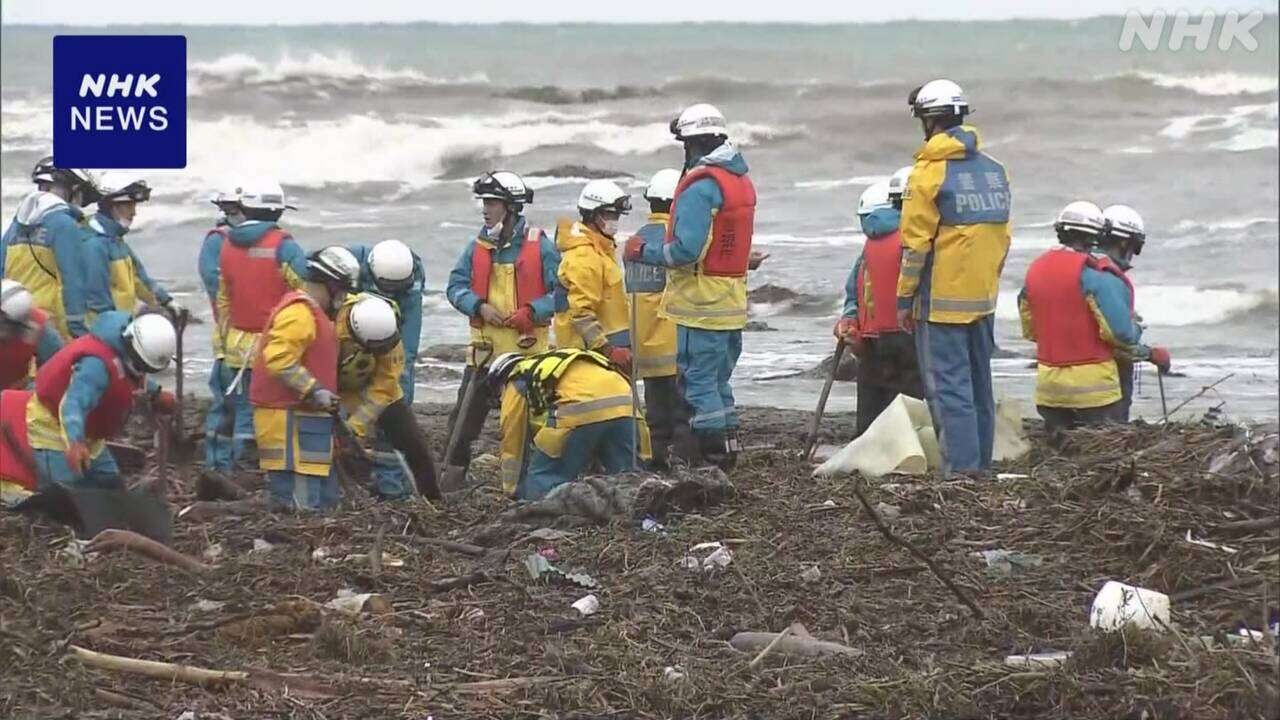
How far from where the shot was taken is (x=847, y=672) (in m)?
6.88

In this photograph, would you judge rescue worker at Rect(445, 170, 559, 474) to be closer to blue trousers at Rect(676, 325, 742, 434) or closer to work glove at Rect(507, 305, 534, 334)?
work glove at Rect(507, 305, 534, 334)

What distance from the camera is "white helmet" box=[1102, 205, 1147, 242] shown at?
11414 millimetres

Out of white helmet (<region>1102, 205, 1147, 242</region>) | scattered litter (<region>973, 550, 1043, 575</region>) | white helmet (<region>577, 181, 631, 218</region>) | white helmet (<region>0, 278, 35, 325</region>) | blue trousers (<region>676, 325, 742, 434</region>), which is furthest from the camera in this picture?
white helmet (<region>577, 181, 631, 218</region>)

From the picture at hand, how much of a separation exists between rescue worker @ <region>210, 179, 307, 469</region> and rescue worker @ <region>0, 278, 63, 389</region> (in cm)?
138

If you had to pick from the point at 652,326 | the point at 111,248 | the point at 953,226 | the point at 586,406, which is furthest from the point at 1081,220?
the point at 111,248

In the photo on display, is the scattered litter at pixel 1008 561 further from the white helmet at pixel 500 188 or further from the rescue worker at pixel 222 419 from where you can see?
the rescue worker at pixel 222 419

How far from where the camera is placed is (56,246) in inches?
492

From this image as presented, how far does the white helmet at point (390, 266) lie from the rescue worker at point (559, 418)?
154cm

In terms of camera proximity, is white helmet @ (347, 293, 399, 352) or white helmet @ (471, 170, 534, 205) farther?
white helmet @ (471, 170, 534, 205)

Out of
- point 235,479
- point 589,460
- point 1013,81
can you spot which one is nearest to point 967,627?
point 589,460

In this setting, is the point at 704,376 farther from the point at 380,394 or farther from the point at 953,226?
the point at 380,394

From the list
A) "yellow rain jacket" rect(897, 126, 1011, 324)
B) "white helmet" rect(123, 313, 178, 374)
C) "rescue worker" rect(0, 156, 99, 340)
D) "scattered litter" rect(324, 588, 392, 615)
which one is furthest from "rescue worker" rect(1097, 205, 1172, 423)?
"rescue worker" rect(0, 156, 99, 340)

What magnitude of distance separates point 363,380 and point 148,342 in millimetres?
1697

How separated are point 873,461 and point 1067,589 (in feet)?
9.17
